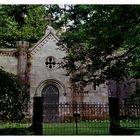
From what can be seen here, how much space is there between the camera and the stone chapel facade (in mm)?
16266

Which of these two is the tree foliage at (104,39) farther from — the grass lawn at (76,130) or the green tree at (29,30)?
the green tree at (29,30)

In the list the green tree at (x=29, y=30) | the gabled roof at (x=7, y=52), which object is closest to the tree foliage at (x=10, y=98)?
the green tree at (x=29, y=30)

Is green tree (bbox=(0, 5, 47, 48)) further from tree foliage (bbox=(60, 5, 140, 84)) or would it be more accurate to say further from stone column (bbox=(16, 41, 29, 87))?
tree foliage (bbox=(60, 5, 140, 84))

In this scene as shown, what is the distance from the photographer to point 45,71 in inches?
658

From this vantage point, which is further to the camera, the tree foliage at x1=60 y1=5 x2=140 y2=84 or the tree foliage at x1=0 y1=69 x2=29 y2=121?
the tree foliage at x1=0 y1=69 x2=29 y2=121

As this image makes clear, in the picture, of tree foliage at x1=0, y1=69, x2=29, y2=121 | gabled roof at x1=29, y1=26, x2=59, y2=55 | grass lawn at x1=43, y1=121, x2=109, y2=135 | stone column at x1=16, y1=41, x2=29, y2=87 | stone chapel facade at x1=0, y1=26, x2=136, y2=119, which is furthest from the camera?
gabled roof at x1=29, y1=26, x2=59, y2=55

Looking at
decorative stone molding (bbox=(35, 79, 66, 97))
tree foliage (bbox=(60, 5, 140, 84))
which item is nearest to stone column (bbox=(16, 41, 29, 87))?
decorative stone molding (bbox=(35, 79, 66, 97))

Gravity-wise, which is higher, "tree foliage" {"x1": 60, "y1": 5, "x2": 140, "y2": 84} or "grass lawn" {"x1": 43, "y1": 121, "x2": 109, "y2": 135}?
"tree foliage" {"x1": 60, "y1": 5, "x2": 140, "y2": 84}

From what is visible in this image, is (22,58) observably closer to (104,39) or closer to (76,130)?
(76,130)

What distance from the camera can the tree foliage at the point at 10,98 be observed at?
8961 mm

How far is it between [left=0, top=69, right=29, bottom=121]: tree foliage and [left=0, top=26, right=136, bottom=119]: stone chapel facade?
665cm

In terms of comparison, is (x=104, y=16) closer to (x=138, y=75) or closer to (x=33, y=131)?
(x=138, y=75)

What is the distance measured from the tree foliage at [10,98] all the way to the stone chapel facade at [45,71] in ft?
21.8

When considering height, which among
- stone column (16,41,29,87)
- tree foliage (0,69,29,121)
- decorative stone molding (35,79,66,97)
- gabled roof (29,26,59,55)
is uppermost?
gabled roof (29,26,59,55)
